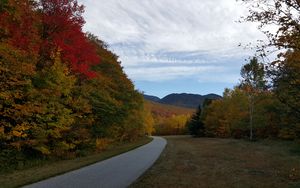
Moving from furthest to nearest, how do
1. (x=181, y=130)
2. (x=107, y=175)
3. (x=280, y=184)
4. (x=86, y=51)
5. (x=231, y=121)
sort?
(x=181, y=130)
(x=231, y=121)
(x=86, y=51)
(x=107, y=175)
(x=280, y=184)

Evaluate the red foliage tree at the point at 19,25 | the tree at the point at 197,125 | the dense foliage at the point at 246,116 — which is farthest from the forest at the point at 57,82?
the tree at the point at 197,125

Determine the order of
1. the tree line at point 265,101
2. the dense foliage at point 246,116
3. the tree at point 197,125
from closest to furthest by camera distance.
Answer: the tree line at point 265,101 → the dense foliage at point 246,116 → the tree at point 197,125

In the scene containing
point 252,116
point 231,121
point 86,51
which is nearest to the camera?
point 86,51

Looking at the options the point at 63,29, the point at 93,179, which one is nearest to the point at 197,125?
the point at 63,29

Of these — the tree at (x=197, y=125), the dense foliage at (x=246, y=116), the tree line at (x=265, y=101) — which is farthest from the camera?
the tree at (x=197, y=125)

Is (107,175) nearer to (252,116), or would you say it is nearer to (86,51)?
(86,51)

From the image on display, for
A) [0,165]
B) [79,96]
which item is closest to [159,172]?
[0,165]

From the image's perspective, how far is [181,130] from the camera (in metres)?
156

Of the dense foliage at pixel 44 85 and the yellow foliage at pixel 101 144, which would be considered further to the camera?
the yellow foliage at pixel 101 144

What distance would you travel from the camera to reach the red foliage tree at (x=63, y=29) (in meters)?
28.9

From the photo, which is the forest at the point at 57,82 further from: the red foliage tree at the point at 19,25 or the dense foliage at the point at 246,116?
the dense foliage at the point at 246,116

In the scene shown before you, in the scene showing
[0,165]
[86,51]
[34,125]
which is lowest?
[0,165]

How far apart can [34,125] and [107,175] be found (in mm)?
8059

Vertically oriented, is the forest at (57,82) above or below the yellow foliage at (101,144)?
above
